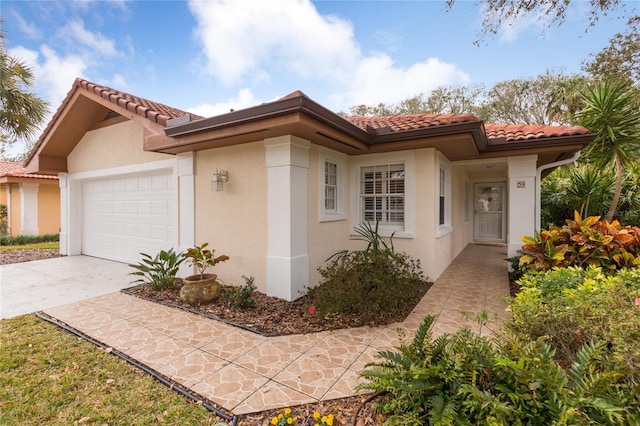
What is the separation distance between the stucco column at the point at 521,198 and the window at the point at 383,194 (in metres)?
2.84

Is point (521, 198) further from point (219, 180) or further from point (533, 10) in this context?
point (219, 180)

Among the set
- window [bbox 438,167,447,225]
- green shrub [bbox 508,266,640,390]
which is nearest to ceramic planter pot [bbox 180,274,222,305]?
green shrub [bbox 508,266,640,390]

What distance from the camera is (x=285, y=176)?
5367mm

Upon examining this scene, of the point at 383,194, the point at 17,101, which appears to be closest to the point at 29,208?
the point at 17,101

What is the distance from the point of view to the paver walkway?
292cm

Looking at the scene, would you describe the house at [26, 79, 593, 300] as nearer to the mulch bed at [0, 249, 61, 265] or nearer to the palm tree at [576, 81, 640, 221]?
the palm tree at [576, 81, 640, 221]

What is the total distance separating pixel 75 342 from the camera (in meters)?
3.96

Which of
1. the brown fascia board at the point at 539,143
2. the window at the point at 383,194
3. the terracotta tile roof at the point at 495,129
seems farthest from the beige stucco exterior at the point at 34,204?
the brown fascia board at the point at 539,143

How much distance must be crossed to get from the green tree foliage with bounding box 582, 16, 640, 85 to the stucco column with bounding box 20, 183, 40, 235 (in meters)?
22.7

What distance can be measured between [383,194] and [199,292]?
4.49 meters

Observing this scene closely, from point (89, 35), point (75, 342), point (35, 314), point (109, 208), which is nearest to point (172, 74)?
point (89, 35)

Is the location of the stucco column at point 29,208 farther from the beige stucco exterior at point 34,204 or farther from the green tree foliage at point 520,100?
the green tree foliage at point 520,100

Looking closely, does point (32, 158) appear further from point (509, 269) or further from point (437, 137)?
point (509, 269)

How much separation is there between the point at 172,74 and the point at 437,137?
27.1 feet
